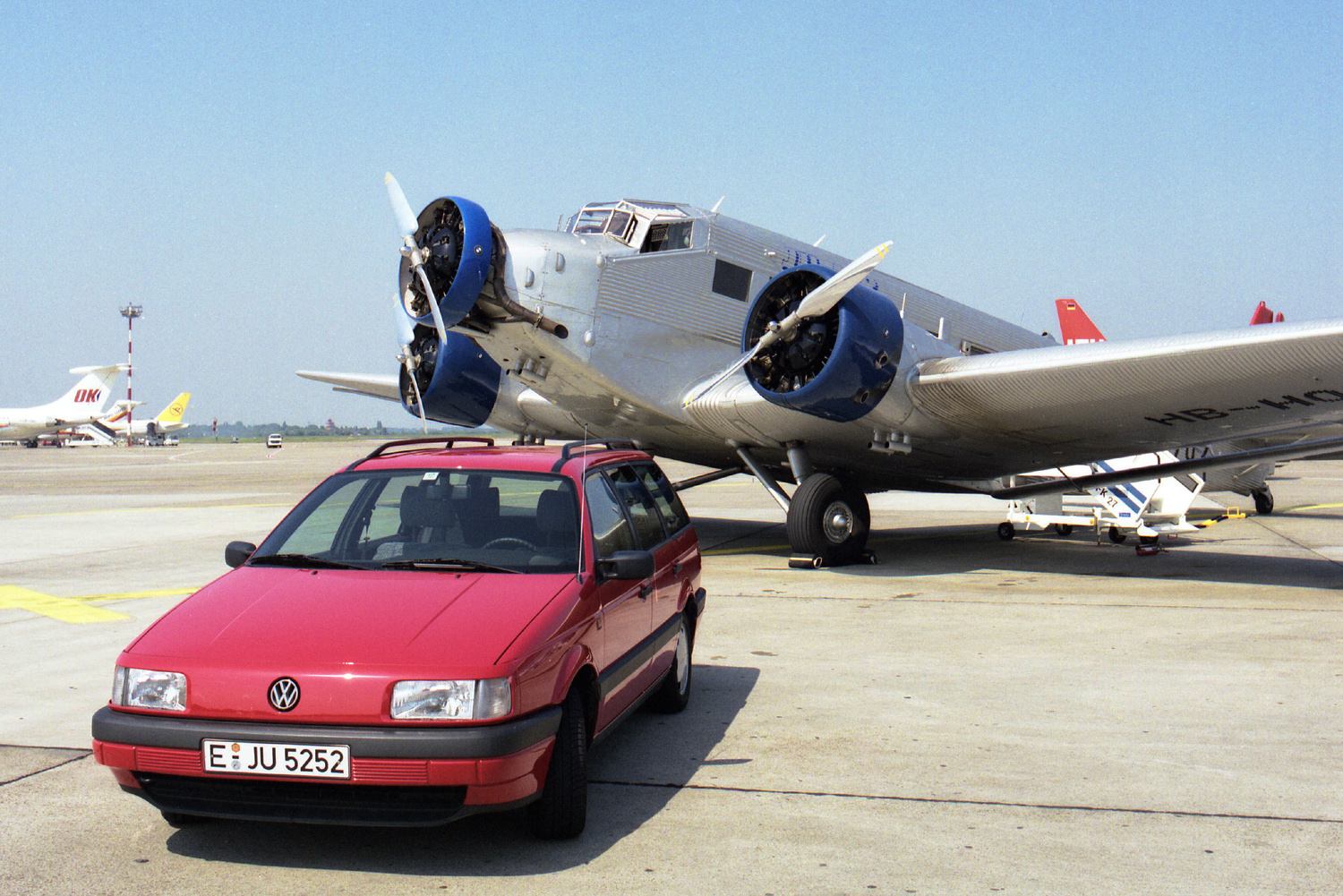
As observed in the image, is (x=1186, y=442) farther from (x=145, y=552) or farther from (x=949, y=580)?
(x=145, y=552)

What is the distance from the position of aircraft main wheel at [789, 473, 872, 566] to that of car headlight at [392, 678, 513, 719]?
31.1 feet

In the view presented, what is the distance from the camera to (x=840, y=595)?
1091 cm

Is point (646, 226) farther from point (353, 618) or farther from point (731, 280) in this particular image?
point (353, 618)

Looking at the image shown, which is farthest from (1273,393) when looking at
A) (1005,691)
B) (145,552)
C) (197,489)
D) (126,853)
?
(197,489)

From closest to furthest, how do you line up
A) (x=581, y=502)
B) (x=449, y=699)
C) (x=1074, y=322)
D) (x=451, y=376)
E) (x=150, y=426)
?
1. (x=449, y=699)
2. (x=581, y=502)
3. (x=451, y=376)
4. (x=1074, y=322)
5. (x=150, y=426)

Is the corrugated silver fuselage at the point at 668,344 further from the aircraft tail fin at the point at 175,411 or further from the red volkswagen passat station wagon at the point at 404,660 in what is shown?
the aircraft tail fin at the point at 175,411

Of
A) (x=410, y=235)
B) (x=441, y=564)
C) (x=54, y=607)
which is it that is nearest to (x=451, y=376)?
(x=410, y=235)

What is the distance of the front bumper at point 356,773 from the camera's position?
3688 millimetres

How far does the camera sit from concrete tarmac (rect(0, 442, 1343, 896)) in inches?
154

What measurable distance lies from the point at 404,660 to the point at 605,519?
5.48ft

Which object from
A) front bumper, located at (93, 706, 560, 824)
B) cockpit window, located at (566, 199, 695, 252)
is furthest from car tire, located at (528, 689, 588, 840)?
cockpit window, located at (566, 199, 695, 252)

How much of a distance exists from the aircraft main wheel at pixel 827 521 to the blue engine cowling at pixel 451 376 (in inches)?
216

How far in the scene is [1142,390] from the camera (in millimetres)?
11695

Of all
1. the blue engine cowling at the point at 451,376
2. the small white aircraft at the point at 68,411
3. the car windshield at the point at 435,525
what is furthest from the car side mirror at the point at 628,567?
the small white aircraft at the point at 68,411
